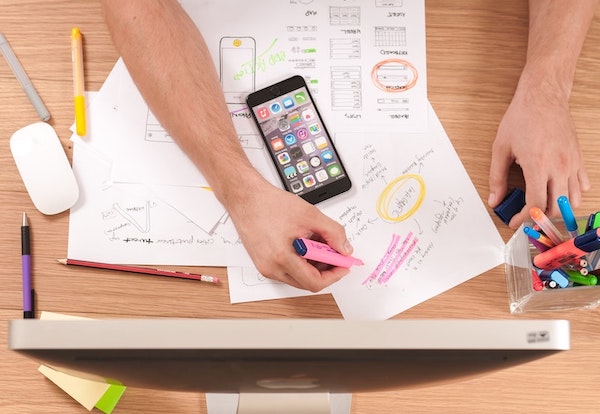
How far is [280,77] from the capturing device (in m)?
0.91

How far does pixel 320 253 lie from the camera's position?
31.3 inches

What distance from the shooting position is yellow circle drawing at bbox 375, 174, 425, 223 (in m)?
0.88

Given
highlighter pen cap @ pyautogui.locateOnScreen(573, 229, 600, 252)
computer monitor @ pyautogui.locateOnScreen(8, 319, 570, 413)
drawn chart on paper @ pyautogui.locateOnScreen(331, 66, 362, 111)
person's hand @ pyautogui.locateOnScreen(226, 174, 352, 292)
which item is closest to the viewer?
computer monitor @ pyautogui.locateOnScreen(8, 319, 570, 413)

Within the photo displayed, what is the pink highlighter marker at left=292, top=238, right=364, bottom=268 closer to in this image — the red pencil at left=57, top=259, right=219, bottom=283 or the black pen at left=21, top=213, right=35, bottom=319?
the red pencil at left=57, top=259, right=219, bottom=283

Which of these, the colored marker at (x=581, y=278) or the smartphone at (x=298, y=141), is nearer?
the colored marker at (x=581, y=278)

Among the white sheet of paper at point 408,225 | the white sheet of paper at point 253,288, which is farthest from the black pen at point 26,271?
the white sheet of paper at point 408,225

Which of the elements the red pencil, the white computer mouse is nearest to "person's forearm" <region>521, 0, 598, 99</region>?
the red pencil

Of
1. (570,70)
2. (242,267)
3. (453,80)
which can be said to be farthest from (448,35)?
(242,267)

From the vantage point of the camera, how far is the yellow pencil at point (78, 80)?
2.93ft

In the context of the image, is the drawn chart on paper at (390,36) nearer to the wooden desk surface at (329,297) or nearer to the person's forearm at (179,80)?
the wooden desk surface at (329,297)

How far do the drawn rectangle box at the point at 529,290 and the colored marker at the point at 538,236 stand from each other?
0.09 feet

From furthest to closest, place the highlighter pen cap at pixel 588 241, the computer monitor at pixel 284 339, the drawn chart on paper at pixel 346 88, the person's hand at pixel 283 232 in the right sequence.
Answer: the drawn chart on paper at pixel 346 88, the person's hand at pixel 283 232, the highlighter pen cap at pixel 588 241, the computer monitor at pixel 284 339

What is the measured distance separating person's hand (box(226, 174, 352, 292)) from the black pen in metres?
0.28

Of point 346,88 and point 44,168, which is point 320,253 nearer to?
point 346,88
